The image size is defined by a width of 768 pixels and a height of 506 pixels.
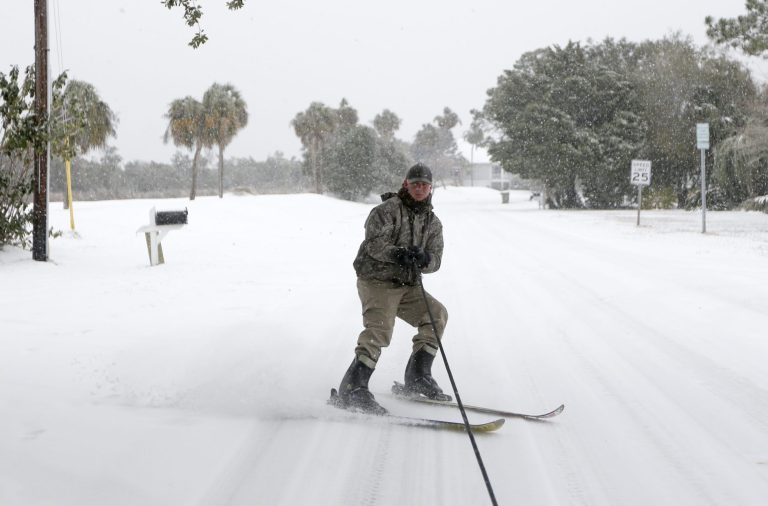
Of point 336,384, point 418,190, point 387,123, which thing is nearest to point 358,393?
point 336,384

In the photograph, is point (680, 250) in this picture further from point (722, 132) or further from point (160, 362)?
point (722, 132)

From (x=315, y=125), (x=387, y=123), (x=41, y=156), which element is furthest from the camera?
(x=387, y=123)

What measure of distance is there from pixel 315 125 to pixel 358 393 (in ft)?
190

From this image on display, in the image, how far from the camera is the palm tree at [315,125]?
60.5 meters

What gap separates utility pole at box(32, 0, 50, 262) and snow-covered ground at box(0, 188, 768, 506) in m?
0.53

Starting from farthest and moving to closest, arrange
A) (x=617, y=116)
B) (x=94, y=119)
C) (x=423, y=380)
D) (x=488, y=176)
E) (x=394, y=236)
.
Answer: (x=488, y=176) → (x=617, y=116) → (x=94, y=119) → (x=423, y=380) → (x=394, y=236)

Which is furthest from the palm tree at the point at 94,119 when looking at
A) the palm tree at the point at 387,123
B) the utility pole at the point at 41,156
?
the palm tree at the point at 387,123

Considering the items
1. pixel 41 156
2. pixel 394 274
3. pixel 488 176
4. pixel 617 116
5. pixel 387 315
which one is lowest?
pixel 387 315

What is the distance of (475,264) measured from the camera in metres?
12.4

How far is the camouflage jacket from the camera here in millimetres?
4320

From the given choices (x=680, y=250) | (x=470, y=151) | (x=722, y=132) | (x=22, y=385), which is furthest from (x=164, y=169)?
(x=22, y=385)

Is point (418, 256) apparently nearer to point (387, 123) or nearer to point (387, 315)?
point (387, 315)

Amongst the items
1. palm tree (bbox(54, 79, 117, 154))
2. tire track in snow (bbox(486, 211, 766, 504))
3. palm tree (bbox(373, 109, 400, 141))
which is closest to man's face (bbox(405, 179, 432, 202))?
tire track in snow (bbox(486, 211, 766, 504))

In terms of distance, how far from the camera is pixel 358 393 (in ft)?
14.1
